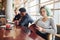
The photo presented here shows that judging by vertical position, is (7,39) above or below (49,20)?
below

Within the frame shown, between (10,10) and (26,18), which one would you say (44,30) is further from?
(10,10)

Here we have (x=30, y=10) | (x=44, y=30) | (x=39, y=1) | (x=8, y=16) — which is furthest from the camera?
(x=8, y=16)

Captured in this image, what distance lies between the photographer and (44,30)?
7.32ft

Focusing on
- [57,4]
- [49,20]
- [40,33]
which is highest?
[57,4]

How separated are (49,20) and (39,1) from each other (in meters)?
2.72

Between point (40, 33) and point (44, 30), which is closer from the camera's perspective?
point (44, 30)

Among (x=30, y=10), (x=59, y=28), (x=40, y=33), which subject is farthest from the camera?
(x=30, y=10)

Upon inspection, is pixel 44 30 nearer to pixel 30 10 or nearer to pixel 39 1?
pixel 39 1

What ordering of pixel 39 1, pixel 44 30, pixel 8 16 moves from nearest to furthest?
pixel 44 30 → pixel 39 1 → pixel 8 16

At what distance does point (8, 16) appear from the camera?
22.7 ft

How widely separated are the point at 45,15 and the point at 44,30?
0.36m

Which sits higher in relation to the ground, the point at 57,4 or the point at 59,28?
the point at 57,4

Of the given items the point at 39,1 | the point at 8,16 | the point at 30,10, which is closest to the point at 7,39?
the point at 39,1

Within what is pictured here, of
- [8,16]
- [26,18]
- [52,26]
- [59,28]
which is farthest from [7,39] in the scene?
[8,16]
